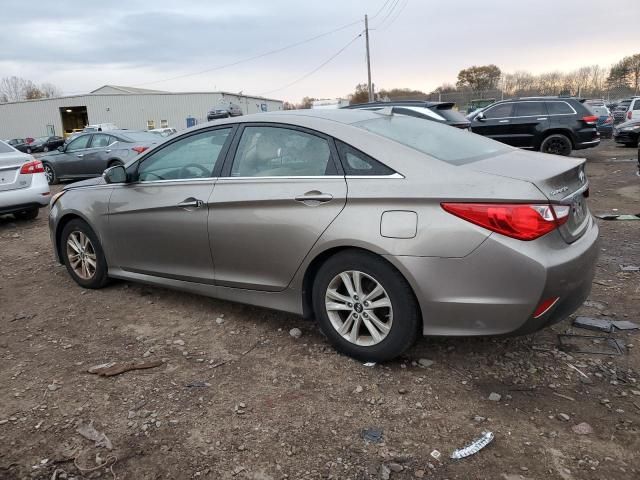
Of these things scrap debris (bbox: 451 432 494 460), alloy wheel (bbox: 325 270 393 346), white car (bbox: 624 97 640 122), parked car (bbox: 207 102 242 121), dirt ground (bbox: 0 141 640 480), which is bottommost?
scrap debris (bbox: 451 432 494 460)

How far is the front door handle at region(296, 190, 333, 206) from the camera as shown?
312cm

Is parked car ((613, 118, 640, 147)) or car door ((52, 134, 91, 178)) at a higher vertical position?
car door ((52, 134, 91, 178))

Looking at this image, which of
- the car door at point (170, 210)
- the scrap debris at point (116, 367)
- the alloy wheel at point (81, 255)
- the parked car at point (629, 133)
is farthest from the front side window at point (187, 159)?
the parked car at point (629, 133)

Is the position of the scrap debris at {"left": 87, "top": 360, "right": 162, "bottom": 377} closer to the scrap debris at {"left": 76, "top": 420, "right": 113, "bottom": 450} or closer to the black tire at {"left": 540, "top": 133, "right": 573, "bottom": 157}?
the scrap debris at {"left": 76, "top": 420, "right": 113, "bottom": 450}

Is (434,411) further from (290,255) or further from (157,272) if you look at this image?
(157,272)

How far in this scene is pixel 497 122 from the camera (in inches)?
540

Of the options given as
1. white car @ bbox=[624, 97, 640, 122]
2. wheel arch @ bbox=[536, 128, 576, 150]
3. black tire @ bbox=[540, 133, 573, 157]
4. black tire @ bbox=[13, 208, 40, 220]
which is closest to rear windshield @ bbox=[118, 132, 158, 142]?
black tire @ bbox=[13, 208, 40, 220]

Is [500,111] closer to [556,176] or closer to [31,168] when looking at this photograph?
[31,168]

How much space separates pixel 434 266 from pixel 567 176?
0.97 m

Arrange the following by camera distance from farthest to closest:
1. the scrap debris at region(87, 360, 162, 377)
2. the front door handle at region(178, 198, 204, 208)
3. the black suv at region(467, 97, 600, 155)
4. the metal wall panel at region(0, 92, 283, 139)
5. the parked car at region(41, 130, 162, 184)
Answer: the metal wall panel at region(0, 92, 283, 139) < the black suv at region(467, 97, 600, 155) < the parked car at region(41, 130, 162, 184) < the front door handle at region(178, 198, 204, 208) < the scrap debris at region(87, 360, 162, 377)

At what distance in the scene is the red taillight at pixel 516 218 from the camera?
263 cm

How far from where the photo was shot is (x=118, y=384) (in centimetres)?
312

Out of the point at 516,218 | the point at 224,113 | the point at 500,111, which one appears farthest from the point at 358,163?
the point at 224,113

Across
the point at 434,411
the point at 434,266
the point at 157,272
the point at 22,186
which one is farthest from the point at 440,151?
the point at 22,186
